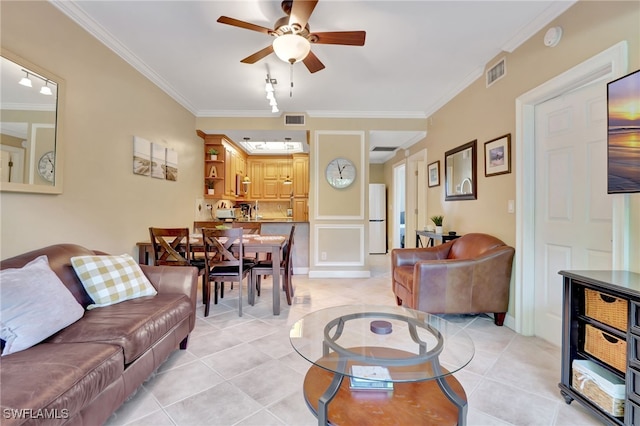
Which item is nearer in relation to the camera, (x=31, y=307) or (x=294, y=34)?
(x=31, y=307)

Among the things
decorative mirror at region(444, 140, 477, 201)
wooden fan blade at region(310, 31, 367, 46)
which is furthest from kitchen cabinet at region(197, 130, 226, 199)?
decorative mirror at region(444, 140, 477, 201)

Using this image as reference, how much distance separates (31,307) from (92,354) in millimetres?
453

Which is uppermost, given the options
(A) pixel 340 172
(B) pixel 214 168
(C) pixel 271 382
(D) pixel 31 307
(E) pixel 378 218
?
(B) pixel 214 168

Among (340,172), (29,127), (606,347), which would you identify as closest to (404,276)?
(606,347)

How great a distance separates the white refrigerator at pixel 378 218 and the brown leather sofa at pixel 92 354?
5549 mm

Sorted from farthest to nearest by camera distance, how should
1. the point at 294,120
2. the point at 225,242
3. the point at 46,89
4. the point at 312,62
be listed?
the point at 294,120 → the point at 225,242 → the point at 312,62 → the point at 46,89

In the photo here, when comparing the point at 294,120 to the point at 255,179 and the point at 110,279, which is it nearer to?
the point at 255,179

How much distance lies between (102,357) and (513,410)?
2090mm

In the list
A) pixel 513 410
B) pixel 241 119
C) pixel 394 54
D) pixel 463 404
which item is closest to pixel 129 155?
pixel 241 119

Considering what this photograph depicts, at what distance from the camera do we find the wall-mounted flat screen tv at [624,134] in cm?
149

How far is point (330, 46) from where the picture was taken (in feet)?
8.81

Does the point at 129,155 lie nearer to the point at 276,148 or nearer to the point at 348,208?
the point at 348,208

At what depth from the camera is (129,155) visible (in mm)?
2908

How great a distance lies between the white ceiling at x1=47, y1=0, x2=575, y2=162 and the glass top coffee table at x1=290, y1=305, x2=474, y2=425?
236 centimetres
